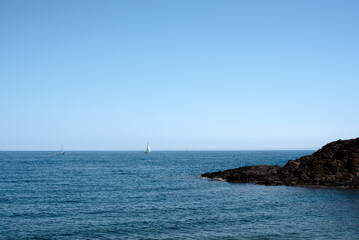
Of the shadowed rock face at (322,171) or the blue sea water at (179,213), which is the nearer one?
the blue sea water at (179,213)

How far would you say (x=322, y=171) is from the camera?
2815 inches

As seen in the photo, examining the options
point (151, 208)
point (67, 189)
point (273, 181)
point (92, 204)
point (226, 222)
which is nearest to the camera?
point (226, 222)

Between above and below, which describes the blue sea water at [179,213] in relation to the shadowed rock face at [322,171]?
below

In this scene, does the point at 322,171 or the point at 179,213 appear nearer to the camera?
the point at 179,213

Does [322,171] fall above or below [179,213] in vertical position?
above

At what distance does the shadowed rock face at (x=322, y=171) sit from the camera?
68.0 m

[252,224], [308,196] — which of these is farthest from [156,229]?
[308,196]

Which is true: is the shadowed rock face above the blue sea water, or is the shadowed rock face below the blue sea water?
above

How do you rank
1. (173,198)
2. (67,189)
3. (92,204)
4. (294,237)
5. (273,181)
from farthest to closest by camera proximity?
(273,181) → (67,189) → (173,198) → (92,204) → (294,237)

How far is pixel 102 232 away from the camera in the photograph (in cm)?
3444

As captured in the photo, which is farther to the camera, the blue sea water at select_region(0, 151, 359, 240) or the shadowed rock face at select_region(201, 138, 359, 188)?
the shadowed rock face at select_region(201, 138, 359, 188)

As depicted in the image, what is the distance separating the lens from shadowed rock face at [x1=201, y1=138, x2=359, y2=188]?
223 feet

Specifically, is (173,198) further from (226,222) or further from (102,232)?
(102,232)

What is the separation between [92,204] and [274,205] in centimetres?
2651
